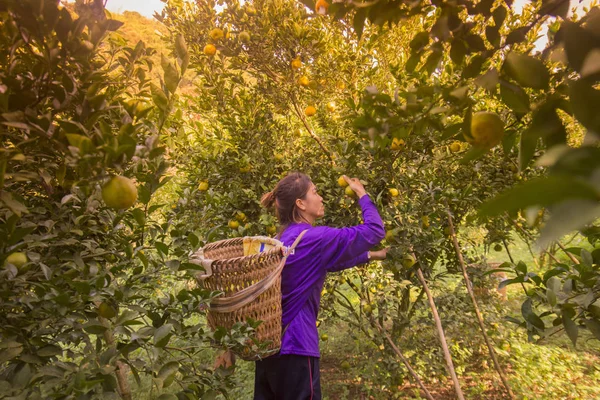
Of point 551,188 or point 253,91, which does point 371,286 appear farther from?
point 551,188

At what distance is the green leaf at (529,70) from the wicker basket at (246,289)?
1073 mm

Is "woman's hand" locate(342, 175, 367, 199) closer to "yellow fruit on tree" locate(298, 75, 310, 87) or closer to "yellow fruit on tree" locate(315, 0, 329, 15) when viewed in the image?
"yellow fruit on tree" locate(298, 75, 310, 87)

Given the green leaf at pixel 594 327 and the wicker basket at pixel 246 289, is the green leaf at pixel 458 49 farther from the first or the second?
the wicker basket at pixel 246 289

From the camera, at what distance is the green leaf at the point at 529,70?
1.68ft

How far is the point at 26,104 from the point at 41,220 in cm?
56

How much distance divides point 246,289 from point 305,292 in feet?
1.42

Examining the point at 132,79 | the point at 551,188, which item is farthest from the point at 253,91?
the point at 551,188

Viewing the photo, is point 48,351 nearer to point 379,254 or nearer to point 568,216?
point 568,216

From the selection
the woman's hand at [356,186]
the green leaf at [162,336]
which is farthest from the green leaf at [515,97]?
the woman's hand at [356,186]

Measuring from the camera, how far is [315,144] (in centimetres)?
248

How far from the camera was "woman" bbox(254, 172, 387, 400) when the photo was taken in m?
1.65

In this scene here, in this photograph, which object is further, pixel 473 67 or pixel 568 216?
pixel 473 67

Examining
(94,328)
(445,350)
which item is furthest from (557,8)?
(445,350)

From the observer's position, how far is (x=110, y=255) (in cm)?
134
